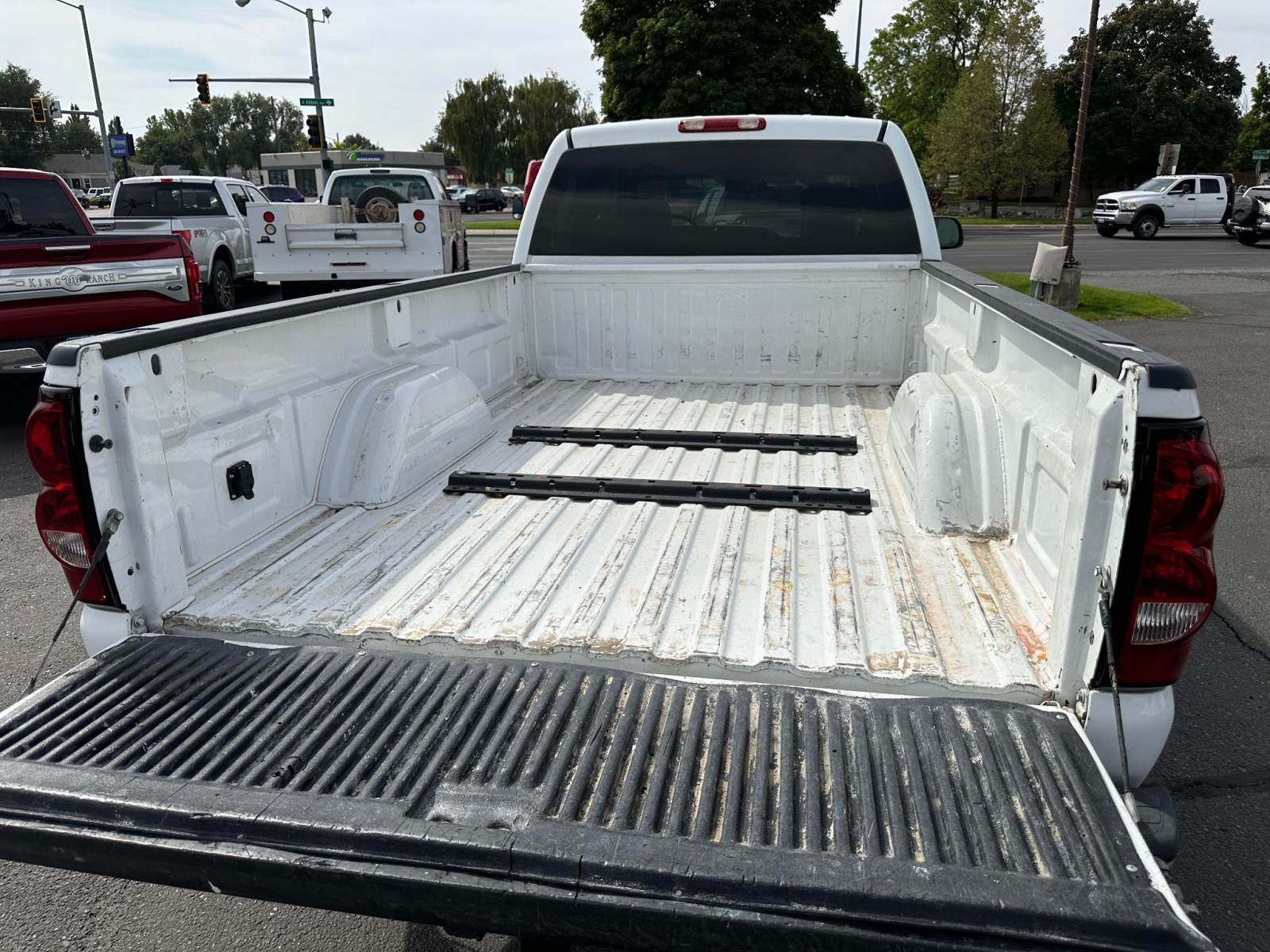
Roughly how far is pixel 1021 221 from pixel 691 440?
41653 millimetres

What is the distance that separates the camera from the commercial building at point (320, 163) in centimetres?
2512

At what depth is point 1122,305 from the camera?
46.6ft

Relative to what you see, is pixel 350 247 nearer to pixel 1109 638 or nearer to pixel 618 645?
pixel 618 645

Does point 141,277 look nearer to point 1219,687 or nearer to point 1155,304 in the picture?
point 1219,687

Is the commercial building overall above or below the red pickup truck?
above

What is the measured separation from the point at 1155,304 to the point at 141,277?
1435 centimetres

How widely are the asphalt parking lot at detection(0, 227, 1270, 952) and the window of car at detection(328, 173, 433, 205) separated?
8.95 meters

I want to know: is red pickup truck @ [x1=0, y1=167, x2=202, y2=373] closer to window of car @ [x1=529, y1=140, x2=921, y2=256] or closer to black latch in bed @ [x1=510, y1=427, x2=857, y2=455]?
window of car @ [x1=529, y1=140, x2=921, y2=256]

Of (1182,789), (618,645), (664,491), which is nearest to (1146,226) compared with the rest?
(1182,789)

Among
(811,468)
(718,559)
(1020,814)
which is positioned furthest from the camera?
(811,468)

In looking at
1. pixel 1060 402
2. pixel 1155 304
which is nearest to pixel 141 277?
pixel 1060 402

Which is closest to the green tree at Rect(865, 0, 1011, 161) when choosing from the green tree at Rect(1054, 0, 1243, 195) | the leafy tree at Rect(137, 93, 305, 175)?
the green tree at Rect(1054, 0, 1243, 195)

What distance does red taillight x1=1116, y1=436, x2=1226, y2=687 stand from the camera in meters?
1.72

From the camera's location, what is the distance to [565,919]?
1.51 meters
